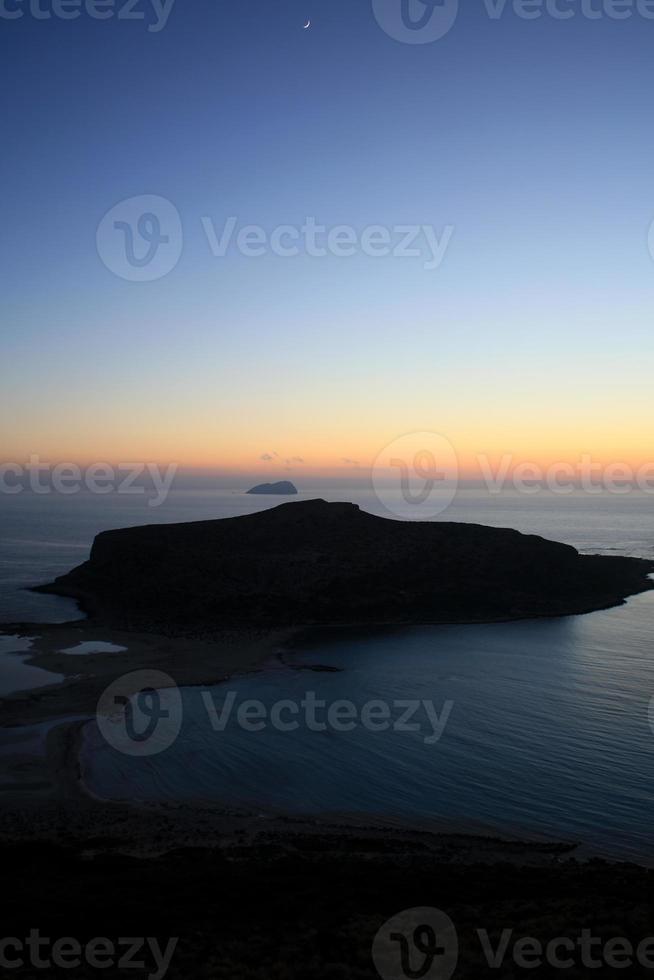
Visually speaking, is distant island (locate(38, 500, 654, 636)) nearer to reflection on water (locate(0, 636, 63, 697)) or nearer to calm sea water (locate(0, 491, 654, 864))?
calm sea water (locate(0, 491, 654, 864))

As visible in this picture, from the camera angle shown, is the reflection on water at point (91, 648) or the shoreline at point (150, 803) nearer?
the shoreline at point (150, 803)

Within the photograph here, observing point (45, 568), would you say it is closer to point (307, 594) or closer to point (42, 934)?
point (307, 594)

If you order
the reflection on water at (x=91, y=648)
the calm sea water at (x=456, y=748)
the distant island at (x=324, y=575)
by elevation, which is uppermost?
the distant island at (x=324, y=575)

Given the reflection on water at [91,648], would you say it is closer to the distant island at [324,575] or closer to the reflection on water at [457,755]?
the distant island at [324,575]

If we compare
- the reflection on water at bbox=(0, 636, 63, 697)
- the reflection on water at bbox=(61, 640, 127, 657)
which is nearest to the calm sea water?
the reflection on water at bbox=(0, 636, 63, 697)

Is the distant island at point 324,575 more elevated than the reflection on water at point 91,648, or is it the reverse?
the distant island at point 324,575

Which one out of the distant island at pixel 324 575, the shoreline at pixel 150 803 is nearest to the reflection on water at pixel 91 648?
the shoreline at pixel 150 803

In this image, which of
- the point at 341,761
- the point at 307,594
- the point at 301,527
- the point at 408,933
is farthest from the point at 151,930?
the point at 301,527

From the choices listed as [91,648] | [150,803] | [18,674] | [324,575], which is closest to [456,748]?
[150,803]

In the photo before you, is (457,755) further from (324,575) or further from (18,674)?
(324,575)
